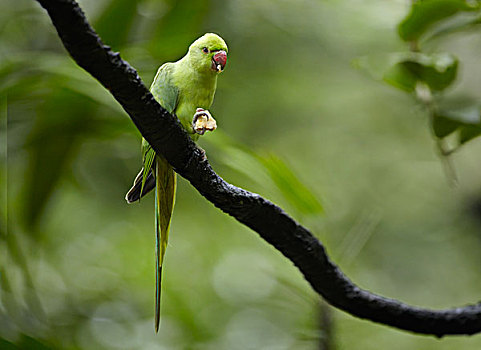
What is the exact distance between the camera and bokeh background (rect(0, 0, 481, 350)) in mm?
883

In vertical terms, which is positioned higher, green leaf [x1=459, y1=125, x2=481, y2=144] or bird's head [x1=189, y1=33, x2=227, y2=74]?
bird's head [x1=189, y1=33, x2=227, y2=74]

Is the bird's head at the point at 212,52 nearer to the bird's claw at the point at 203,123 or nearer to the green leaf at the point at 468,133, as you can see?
the bird's claw at the point at 203,123

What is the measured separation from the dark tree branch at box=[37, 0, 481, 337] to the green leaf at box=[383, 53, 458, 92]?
30cm

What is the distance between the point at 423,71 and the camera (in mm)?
699

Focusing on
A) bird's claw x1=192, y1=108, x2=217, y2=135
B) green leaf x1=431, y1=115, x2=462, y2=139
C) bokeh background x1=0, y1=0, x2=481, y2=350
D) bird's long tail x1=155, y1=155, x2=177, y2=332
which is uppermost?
bird's claw x1=192, y1=108, x2=217, y2=135

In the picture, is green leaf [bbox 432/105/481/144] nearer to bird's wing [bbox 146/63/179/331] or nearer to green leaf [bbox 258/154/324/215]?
green leaf [bbox 258/154/324/215]

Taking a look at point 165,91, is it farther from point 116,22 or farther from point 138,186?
point 116,22

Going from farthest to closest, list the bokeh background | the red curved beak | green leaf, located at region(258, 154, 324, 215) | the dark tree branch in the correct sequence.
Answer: the bokeh background → green leaf, located at region(258, 154, 324, 215) → the red curved beak → the dark tree branch

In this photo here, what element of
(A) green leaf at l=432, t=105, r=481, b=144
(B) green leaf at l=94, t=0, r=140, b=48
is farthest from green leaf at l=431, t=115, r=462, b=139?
(B) green leaf at l=94, t=0, r=140, b=48

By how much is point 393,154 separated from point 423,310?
159 centimetres

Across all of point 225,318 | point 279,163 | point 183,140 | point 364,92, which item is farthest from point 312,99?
point 183,140

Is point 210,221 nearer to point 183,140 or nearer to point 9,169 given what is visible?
point 9,169

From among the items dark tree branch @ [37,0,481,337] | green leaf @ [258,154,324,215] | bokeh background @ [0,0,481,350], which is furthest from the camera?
bokeh background @ [0,0,481,350]

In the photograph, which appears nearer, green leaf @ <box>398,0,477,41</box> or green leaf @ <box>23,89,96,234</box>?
green leaf @ <box>398,0,477,41</box>
